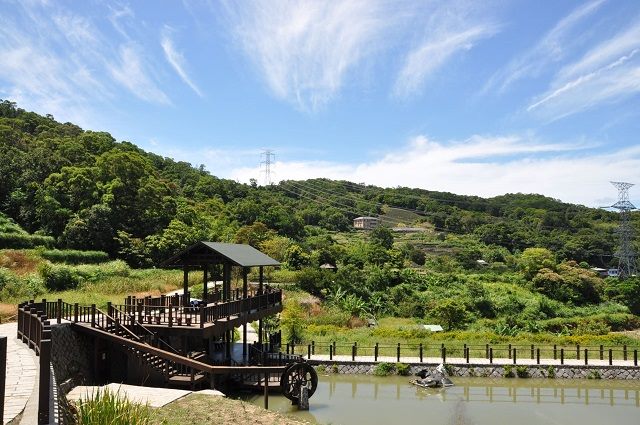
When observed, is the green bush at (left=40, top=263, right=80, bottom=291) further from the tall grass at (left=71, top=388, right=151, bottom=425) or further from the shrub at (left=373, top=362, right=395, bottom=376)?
the tall grass at (left=71, top=388, right=151, bottom=425)

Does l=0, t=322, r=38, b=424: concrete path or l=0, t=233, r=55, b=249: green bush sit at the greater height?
l=0, t=233, r=55, b=249: green bush

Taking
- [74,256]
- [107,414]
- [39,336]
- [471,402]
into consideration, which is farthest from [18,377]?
[74,256]

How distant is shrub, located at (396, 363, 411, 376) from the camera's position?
23.1 metres

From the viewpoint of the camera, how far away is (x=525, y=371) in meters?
23.2

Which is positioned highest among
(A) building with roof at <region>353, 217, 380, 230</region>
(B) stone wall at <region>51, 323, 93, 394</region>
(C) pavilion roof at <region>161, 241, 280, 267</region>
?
(A) building with roof at <region>353, 217, 380, 230</region>

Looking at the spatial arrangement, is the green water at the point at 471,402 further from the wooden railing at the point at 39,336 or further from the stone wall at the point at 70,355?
the wooden railing at the point at 39,336

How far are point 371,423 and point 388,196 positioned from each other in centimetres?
13369

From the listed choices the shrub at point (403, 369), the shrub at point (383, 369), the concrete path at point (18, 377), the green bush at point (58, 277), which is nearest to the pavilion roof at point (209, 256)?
the concrete path at point (18, 377)

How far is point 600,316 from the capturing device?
40.7 m

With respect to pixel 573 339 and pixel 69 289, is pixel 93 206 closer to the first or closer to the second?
pixel 69 289

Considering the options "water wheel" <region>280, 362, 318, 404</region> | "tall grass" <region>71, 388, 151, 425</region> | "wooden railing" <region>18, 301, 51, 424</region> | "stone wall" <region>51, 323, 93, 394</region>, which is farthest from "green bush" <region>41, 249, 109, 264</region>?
"tall grass" <region>71, 388, 151, 425</region>

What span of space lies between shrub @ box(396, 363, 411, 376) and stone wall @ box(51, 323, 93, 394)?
13.3 meters

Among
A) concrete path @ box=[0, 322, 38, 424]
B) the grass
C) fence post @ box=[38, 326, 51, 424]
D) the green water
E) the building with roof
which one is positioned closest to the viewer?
fence post @ box=[38, 326, 51, 424]

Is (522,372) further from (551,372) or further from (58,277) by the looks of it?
(58,277)
